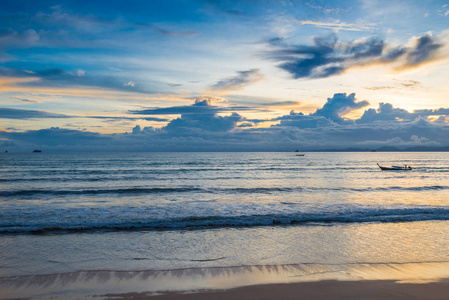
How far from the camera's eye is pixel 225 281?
7215mm

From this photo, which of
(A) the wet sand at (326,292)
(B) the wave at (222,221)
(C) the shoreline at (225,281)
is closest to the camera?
(A) the wet sand at (326,292)

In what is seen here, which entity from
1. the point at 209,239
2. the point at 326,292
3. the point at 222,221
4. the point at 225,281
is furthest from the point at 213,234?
the point at 326,292

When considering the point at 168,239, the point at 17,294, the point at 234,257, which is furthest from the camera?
the point at 168,239

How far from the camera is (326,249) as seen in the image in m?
9.67

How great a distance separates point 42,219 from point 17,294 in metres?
9.22

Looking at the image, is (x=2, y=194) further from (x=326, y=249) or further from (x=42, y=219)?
(x=326, y=249)

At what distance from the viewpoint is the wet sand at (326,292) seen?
6356 millimetres

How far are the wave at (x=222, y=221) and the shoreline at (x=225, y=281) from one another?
5.27 metres

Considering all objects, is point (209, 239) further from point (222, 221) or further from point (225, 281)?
point (225, 281)

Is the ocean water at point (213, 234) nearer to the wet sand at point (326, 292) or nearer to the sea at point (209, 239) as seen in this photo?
the sea at point (209, 239)

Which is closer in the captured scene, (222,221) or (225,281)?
(225,281)

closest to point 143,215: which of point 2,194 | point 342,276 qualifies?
point 342,276

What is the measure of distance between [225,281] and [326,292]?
8.08ft

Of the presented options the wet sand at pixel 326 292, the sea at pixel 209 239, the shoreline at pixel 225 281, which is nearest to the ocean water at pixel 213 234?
the sea at pixel 209 239
